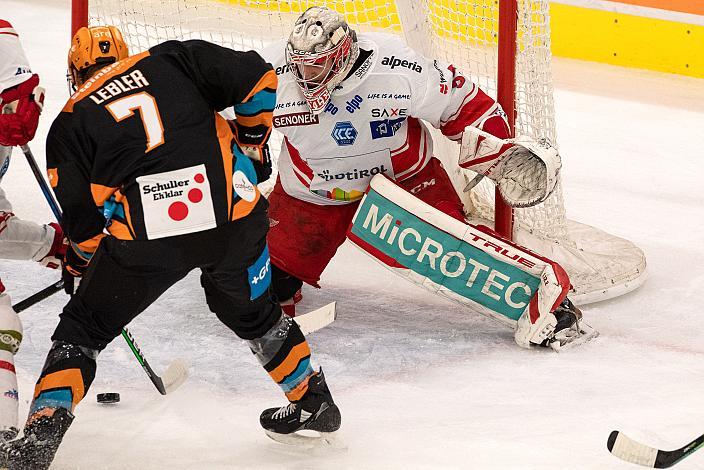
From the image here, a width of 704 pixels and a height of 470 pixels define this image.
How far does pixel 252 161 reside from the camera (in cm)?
268

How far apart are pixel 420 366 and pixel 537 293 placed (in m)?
0.39

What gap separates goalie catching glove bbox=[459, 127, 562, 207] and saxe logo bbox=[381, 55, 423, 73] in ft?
0.77

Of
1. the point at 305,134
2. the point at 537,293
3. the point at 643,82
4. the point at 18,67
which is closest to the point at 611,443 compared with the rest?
the point at 537,293

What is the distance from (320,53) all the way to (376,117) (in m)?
0.32

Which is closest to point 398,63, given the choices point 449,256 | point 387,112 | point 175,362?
point 387,112

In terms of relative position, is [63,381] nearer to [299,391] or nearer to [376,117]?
[299,391]

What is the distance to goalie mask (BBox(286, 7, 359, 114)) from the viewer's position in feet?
9.75

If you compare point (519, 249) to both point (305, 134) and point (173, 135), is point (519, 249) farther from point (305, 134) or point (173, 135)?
point (173, 135)

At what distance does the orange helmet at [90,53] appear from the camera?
238cm

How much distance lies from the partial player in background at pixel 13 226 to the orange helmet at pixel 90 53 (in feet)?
1.30

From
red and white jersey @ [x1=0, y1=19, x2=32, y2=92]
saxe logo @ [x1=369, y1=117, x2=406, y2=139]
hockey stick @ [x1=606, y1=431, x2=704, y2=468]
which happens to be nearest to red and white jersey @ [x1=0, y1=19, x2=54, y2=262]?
red and white jersey @ [x1=0, y1=19, x2=32, y2=92]

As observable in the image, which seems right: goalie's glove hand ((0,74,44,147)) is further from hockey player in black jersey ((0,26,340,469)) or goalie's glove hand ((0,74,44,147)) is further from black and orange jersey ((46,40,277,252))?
black and orange jersey ((46,40,277,252))

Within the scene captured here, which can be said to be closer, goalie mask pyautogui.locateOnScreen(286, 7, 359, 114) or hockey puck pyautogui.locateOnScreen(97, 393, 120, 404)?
hockey puck pyautogui.locateOnScreen(97, 393, 120, 404)

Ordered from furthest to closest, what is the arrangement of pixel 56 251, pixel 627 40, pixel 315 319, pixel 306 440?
pixel 627 40 → pixel 56 251 → pixel 315 319 → pixel 306 440
